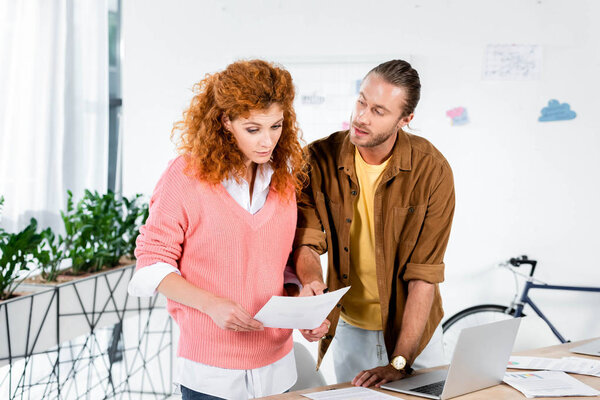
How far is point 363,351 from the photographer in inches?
73.4

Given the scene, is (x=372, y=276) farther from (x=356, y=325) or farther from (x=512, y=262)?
(x=512, y=262)

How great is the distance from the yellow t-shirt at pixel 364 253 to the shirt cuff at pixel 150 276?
0.63 meters

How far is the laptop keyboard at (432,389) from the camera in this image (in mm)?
1442

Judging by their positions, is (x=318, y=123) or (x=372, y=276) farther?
(x=318, y=123)

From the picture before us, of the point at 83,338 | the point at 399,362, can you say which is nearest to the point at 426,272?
the point at 399,362

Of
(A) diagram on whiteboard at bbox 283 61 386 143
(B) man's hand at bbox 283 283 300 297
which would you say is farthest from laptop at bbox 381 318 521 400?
(A) diagram on whiteboard at bbox 283 61 386 143

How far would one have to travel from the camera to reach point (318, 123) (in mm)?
3066

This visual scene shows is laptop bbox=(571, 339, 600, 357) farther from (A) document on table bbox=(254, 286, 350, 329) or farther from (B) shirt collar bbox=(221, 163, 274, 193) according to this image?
(B) shirt collar bbox=(221, 163, 274, 193)

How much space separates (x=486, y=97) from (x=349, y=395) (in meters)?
2.04

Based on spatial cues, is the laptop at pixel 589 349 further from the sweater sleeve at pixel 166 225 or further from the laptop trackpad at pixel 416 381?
the sweater sleeve at pixel 166 225

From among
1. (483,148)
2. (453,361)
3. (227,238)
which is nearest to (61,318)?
(227,238)

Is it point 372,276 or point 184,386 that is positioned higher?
point 372,276

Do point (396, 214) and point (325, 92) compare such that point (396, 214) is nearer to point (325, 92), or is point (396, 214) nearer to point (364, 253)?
point (364, 253)

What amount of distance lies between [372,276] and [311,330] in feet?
1.33
